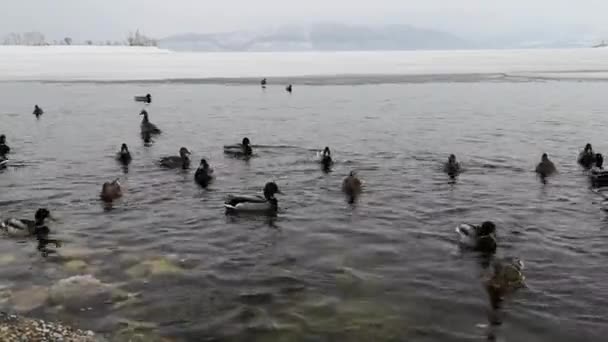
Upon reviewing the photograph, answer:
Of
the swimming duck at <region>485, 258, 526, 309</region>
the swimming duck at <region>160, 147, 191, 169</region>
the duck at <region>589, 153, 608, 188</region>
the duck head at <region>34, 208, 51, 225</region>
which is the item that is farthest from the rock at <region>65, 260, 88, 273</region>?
the duck at <region>589, 153, 608, 188</region>

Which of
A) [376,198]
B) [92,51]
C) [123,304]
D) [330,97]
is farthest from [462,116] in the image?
[92,51]

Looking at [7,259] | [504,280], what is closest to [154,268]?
[7,259]

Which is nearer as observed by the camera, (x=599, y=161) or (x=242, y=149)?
(x=599, y=161)

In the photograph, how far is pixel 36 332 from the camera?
7.35 metres

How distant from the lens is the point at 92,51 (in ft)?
301

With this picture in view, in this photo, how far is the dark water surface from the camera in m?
8.41

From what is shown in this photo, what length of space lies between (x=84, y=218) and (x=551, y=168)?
11699 mm

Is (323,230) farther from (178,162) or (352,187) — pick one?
(178,162)

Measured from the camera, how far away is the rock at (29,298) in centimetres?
858

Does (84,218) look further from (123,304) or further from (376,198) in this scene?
(376,198)

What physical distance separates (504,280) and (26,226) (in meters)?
8.83

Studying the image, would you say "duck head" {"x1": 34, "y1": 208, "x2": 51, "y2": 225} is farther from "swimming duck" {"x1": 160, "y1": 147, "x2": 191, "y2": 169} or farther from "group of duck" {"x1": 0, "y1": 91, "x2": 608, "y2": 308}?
"swimming duck" {"x1": 160, "y1": 147, "x2": 191, "y2": 169}

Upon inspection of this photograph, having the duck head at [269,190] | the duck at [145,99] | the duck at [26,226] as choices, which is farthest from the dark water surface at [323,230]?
the duck at [145,99]

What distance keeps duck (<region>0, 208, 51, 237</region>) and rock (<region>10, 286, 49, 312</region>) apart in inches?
116
